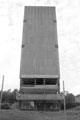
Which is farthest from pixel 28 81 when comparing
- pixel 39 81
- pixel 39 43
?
pixel 39 43

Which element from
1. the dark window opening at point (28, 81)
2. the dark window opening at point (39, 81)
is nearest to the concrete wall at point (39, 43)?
the dark window opening at point (39, 81)

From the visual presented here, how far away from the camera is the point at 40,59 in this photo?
4516 cm

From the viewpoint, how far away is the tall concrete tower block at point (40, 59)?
4262 centimetres

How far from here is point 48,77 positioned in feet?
143

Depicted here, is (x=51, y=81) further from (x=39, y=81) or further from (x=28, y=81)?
(x=28, y=81)

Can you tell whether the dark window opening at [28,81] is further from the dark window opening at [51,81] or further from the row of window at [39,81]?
the dark window opening at [51,81]

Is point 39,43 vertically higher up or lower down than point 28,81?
Result: higher up

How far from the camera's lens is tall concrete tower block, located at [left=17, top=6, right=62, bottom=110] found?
4262cm

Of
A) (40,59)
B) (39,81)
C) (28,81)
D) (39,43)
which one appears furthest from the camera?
(39,43)

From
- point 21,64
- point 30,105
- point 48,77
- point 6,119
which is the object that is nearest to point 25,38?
point 21,64

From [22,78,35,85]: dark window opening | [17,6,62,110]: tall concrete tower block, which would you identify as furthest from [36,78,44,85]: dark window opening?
[22,78,35,85]: dark window opening

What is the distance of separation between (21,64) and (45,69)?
18.9 feet

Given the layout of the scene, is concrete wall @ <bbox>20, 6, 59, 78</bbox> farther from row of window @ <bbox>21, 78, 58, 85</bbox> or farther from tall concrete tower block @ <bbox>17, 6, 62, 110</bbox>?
row of window @ <bbox>21, 78, 58, 85</bbox>

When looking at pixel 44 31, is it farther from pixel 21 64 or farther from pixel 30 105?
pixel 30 105
